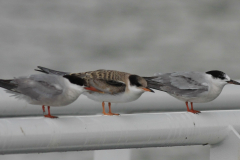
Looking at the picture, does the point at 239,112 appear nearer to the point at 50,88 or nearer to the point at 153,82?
the point at 153,82

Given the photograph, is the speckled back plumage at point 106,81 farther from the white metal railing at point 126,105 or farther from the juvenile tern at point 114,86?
the white metal railing at point 126,105

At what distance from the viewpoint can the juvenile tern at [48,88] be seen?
8.79ft

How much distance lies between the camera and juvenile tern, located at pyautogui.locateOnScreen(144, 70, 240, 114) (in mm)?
3189

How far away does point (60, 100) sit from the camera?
2.70m

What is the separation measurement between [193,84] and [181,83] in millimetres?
96

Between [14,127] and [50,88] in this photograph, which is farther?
[50,88]

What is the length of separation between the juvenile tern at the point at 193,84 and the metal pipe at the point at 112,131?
0.47m

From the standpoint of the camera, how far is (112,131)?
239 centimetres

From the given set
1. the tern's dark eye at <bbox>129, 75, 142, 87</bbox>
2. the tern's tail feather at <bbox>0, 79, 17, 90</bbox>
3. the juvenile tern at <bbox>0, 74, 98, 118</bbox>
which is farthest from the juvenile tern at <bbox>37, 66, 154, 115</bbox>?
the tern's tail feather at <bbox>0, 79, 17, 90</bbox>

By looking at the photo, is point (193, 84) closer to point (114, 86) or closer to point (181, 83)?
point (181, 83)

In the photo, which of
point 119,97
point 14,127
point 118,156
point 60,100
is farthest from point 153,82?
point 14,127

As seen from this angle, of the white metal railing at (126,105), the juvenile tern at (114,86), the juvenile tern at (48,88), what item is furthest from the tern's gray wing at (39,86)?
the white metal railing at (126,105)

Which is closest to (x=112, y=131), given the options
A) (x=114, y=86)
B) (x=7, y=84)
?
(x=114, y=86)

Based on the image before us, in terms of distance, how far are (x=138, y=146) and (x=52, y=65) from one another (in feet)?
47.0
